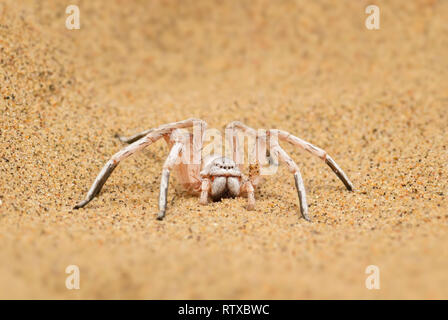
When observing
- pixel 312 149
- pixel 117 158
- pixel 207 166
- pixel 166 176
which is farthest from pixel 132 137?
pixel 312 149

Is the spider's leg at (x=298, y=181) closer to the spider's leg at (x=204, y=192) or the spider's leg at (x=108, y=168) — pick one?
the spider's leg at (x=204, y=192)

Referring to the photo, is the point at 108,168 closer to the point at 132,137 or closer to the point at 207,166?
the point at 207,166

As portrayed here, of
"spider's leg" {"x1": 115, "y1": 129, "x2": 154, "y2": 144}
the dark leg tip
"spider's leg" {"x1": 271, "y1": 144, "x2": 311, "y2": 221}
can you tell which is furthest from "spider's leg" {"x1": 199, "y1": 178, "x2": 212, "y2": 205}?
"spider's leg" {"x1": 115, "y1": 129, "x2": 154, "y2": 144}

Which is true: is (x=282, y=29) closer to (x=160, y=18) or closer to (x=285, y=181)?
(x=160, y=18)

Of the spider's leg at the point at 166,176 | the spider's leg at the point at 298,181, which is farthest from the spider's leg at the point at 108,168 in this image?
the spider's leg at the point at 298,181

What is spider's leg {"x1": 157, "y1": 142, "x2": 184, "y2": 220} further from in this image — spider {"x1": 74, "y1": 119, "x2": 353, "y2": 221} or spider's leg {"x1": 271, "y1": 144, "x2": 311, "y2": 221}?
spider's leg {"x1": 271, "y1": 144, "x2": 311, "y2": 221}
